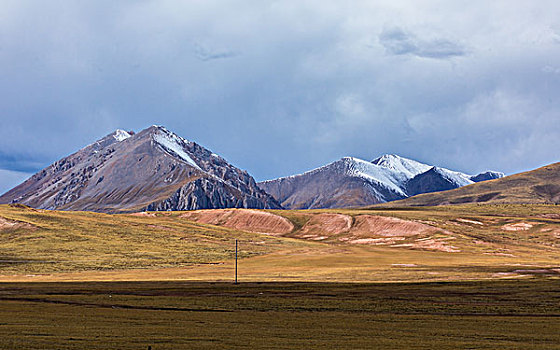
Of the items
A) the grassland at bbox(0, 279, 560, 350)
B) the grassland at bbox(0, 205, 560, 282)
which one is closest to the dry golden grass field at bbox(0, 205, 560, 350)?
the grassland at bbox(0, 279, 560, 350)

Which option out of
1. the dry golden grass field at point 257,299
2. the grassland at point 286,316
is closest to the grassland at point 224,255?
the dry golden grass field at point 257,299

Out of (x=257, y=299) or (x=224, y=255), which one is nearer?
(x=257, y=299)

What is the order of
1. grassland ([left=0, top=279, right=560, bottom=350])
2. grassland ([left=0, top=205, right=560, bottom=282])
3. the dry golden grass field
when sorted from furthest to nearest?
grassland ([left=0, top=205, right=560, bottom=282]), the dry golden grass field, grassland ([left=0, top=279, right=560, bottom=350])

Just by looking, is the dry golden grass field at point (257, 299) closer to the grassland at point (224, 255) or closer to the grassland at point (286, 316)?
the grassland at point (286, 316)

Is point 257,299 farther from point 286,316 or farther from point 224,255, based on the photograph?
point 224,255

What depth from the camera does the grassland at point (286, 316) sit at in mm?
33406

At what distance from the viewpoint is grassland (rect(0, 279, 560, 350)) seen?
33406 millimetres

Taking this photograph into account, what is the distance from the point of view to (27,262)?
114m

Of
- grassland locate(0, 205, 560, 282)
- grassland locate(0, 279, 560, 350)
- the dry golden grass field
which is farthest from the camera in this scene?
grassland locate(0, 205, 560, 282)

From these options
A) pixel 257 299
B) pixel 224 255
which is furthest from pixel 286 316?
pixel 224 255

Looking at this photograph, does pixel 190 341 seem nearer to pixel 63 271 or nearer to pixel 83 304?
pixel 83 304

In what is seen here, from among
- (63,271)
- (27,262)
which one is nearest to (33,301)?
(63,271)

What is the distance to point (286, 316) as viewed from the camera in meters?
45.8

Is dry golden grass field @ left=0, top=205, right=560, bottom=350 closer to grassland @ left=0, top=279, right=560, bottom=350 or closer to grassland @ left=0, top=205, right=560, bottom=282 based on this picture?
grassland @ left=0, top=279, right=560, bottom=350
